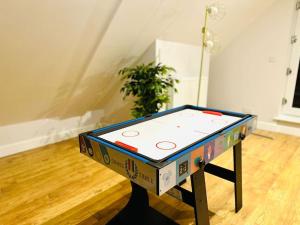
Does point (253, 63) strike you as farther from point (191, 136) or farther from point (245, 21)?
point (191, 136)

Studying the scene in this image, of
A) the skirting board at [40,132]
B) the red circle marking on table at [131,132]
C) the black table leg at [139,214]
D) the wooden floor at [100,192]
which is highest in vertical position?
the red circle marking on table at [131,132]

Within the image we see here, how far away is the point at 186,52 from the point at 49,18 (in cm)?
205

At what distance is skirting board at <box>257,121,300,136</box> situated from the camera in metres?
3.32

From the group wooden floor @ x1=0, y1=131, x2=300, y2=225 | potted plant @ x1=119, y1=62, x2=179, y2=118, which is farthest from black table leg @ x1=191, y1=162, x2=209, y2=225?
potted plant @ x1=119, y1=62, x2=179, y2=118

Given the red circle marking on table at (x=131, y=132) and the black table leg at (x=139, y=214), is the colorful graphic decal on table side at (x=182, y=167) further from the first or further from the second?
the black table leg at (x=139, y=214)

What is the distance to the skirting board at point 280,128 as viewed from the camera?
10.9 ft

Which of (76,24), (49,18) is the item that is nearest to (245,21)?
(76,24)

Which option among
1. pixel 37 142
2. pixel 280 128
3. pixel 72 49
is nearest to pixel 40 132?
pixel 37 142

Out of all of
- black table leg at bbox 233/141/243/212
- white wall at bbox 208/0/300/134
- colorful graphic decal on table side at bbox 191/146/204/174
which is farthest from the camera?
white wall at bbox 208/0/300/134

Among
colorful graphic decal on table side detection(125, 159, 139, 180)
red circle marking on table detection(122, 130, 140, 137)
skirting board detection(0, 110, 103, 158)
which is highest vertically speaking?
red circle marking on table detection(122, 130, 140, 137)

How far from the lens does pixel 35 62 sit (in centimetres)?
193

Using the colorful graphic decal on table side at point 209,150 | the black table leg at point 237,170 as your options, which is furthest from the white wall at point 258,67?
the colorful graphic decal on table side at point 209,150

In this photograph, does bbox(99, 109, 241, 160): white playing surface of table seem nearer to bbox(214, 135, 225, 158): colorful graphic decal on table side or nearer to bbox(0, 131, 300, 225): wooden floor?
bbox(214, 135, 225, 158): colorful graphic decal on table side

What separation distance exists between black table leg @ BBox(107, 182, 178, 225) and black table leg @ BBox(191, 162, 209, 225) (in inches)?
12.6
